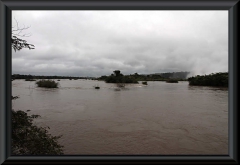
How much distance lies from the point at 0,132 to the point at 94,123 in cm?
→ 471

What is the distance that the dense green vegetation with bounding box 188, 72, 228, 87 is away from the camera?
23311 millimetres

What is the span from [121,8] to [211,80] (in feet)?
90.2

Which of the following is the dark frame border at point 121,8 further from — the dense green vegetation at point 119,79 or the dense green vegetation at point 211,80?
the dense green vegetation at point 119,79

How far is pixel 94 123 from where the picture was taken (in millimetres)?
5754

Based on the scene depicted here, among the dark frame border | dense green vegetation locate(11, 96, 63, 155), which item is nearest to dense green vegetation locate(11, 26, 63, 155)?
dense green vegetation locate(11, 96, 63, 155)

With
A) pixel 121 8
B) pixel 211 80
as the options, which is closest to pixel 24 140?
pixel 121 8

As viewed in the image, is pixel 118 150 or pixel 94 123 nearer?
pixel 118 150

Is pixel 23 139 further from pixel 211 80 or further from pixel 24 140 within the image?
pixel 211 80

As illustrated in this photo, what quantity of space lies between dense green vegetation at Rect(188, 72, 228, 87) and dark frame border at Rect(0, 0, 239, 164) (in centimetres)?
2446

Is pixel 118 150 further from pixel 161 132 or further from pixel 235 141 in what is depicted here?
pixel 235 141

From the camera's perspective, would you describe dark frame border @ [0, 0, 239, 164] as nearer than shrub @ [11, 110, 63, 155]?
Yes

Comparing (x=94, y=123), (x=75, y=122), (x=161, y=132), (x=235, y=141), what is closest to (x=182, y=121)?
(x=161, y=132)

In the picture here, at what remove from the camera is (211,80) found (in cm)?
2522

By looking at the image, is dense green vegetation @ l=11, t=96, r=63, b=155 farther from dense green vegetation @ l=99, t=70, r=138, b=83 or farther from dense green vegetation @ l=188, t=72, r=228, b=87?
dense green vegetation @ l=99, t=70, r=138, b=83
